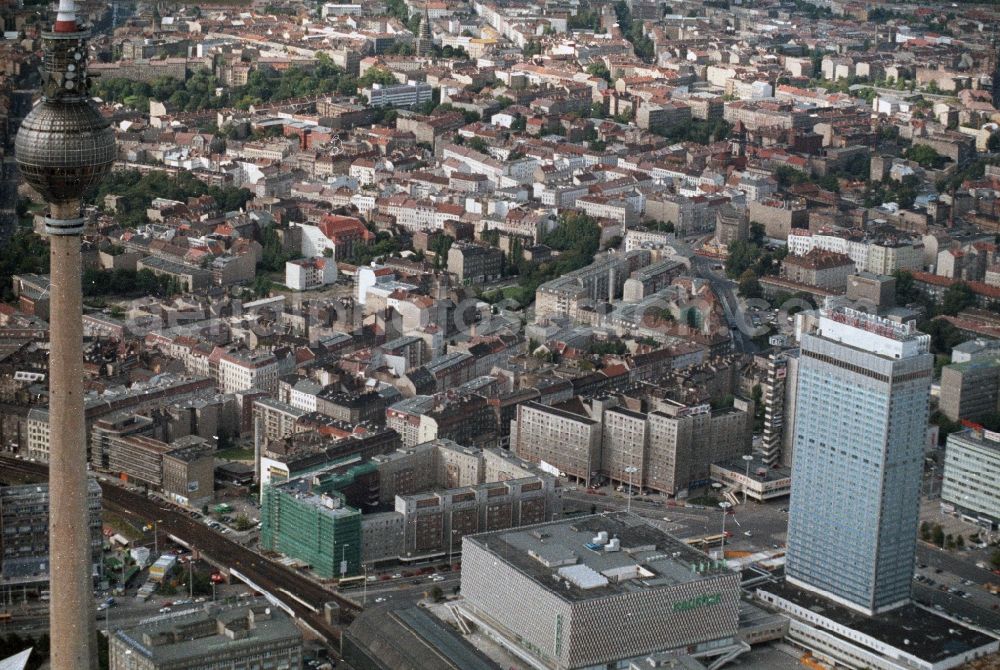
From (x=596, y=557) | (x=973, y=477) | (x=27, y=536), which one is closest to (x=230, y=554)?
(x=27, y=536)

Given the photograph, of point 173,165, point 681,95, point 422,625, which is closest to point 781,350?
point 422,625

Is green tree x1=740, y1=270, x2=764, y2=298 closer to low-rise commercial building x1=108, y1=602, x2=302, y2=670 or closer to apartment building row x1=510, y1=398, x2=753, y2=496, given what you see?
apartment building row x1=510, y1=398, x2=753, y2=496

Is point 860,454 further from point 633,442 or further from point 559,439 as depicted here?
point 559,439

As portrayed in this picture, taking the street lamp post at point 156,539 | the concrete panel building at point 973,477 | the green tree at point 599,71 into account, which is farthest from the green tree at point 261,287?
the green tree at point 599,71

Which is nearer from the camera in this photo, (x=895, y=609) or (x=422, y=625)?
(x=422, y=625)

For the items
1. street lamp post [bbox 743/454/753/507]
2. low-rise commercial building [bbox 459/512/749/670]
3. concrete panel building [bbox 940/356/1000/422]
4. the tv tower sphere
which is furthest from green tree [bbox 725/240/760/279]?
the tv tower sphere

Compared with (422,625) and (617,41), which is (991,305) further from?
(617,41)
